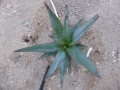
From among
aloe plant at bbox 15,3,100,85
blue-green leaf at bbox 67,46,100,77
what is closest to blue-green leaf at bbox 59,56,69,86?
aloe plant at bbox 15,3,100,85

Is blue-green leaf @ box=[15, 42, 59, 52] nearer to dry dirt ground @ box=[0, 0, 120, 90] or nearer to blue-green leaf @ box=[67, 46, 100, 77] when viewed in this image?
blue-green leaf @ box=[67, 46, 100, 77]

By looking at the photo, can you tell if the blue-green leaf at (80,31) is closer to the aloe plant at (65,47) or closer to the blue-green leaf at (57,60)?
the aloe plant at (65,47)

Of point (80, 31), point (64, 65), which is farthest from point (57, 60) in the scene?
point (80, 31)

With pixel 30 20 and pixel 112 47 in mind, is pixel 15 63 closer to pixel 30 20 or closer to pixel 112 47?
pixel 30 20

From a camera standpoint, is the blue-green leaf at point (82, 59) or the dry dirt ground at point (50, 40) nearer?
the blue-green leaf at point (82, 59)

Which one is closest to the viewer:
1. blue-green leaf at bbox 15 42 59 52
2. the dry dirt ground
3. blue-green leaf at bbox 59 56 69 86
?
blue-green leaf at bbox 15 42 59 52

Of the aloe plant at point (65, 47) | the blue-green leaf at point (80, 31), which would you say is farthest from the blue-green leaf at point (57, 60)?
the blue-green leaf at point (80, 31)

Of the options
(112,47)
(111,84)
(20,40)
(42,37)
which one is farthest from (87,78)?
(20,40)
